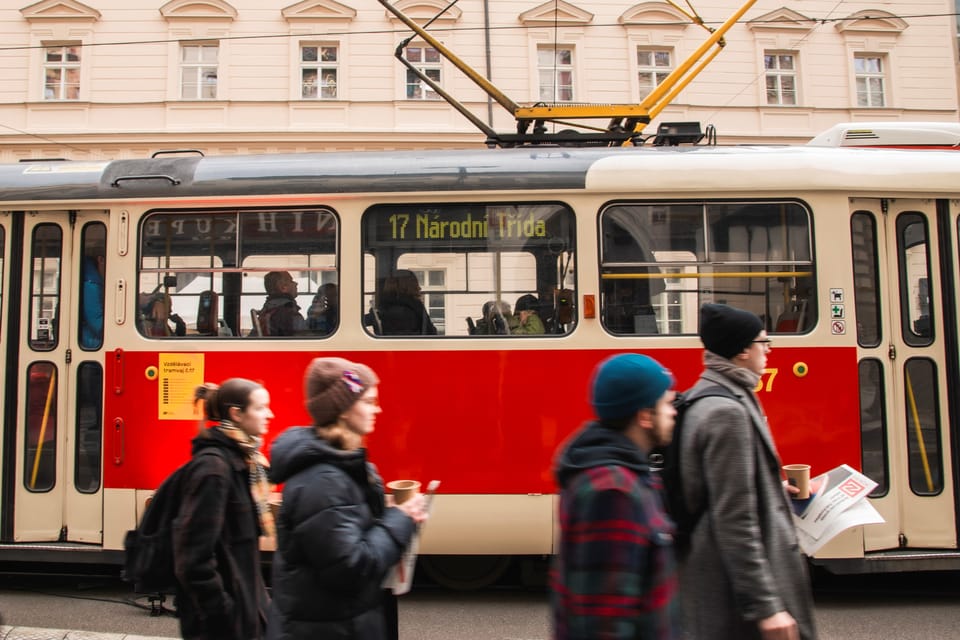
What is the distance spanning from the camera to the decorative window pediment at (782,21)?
2022 cm

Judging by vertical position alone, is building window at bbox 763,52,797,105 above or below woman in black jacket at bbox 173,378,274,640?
above

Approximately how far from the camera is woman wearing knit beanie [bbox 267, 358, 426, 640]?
84.6 inches

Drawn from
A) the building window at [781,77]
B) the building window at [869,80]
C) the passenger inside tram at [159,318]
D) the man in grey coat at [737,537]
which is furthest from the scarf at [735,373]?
the building window at [869,80]

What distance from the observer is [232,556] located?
2.85 metres

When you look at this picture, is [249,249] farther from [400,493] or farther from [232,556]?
[400,493]

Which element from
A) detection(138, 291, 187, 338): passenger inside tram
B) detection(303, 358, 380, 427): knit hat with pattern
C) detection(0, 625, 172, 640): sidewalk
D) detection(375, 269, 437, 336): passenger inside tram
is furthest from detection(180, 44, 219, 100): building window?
detection(303, 358, 380, 427): knit hat with pattern

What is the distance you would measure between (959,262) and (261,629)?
16.5ft

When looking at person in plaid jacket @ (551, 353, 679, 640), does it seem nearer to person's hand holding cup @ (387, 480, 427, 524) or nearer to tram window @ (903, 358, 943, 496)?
person's hand holding cup @ (387, 480, 427, 524)

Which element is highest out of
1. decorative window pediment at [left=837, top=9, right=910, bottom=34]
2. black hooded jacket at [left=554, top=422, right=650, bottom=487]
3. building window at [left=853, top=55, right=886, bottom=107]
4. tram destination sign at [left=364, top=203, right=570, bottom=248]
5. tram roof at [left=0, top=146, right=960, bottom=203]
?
decorative window pediment at [left=837, top=9, right=910, bottom=34]

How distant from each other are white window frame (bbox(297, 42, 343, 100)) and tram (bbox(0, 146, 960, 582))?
15.3 m

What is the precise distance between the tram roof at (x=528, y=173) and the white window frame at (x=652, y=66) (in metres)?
16.3

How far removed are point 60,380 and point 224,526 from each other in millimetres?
3318

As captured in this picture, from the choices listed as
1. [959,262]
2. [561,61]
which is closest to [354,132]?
[561,61]

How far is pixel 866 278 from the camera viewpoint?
203 inches
